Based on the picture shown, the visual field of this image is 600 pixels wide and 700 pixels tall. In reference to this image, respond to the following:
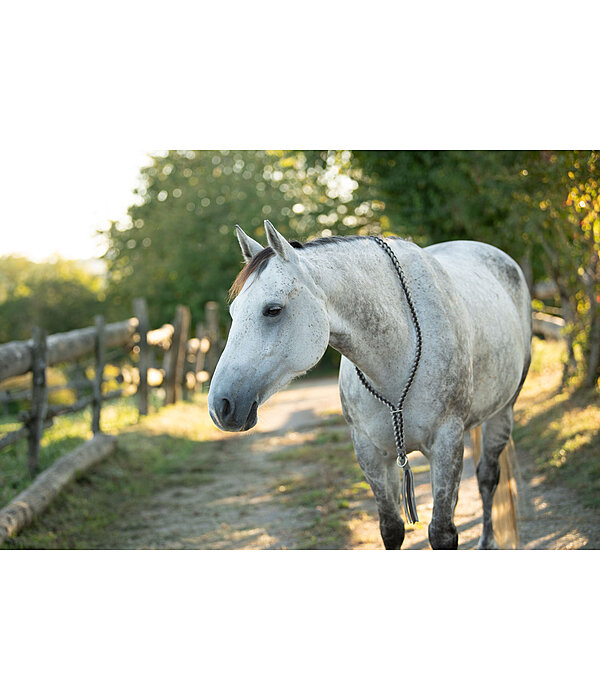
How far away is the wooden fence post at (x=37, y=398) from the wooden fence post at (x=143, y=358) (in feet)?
10.7

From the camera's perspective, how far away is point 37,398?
17.4 feet

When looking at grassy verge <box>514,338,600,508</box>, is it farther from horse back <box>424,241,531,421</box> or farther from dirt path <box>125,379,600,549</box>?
horse back <box>424,241,531,421</box>

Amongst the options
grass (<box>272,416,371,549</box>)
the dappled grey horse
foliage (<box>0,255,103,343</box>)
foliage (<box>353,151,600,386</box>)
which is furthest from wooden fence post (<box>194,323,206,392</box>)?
foliage (<box>0,255,103,343</box>)

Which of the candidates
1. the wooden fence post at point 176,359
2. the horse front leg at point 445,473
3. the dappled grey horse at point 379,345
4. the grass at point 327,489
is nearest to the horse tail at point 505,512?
the dappled grey horse at point 379,345

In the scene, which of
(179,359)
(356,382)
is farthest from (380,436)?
(179,359)

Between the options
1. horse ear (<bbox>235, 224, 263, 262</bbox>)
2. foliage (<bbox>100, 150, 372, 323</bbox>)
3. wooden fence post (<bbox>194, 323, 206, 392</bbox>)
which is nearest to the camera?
horse ear (<bbox>235, 224, 263, 262</bbox>)

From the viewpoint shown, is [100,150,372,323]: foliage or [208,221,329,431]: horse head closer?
[208,221,329,431]: horse head

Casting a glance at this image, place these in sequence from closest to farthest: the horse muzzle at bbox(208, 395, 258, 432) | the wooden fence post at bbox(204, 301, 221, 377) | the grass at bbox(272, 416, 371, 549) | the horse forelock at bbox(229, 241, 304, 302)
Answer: the horse muzzle at bbox(208, 395, 258, 432) < the horse forelock at bbox(229, 241, 304, 302) < the grass at bbox(272, 416, 371, 549) < the wooden fence post at bbox(204, 301, 221, 377)

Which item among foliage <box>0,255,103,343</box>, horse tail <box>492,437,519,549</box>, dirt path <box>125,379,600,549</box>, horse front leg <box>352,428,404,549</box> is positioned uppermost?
horse front leg <box>352,428,404,549</box>

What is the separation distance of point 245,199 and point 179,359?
6.82 metres

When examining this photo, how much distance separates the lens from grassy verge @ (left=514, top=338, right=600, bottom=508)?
460 cm

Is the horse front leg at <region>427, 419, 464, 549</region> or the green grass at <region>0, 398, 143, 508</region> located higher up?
the horse front leg at <region>427, 419, 464, 549</region>

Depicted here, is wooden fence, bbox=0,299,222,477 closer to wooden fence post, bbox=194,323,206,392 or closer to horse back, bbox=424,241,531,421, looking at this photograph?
wooden fence post, bbox=194,323,206,392

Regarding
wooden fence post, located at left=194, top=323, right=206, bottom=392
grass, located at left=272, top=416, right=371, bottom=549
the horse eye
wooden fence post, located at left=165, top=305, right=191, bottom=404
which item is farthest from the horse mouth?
wooden fence post, located at left=194, top=323, right=206, bottom=392
